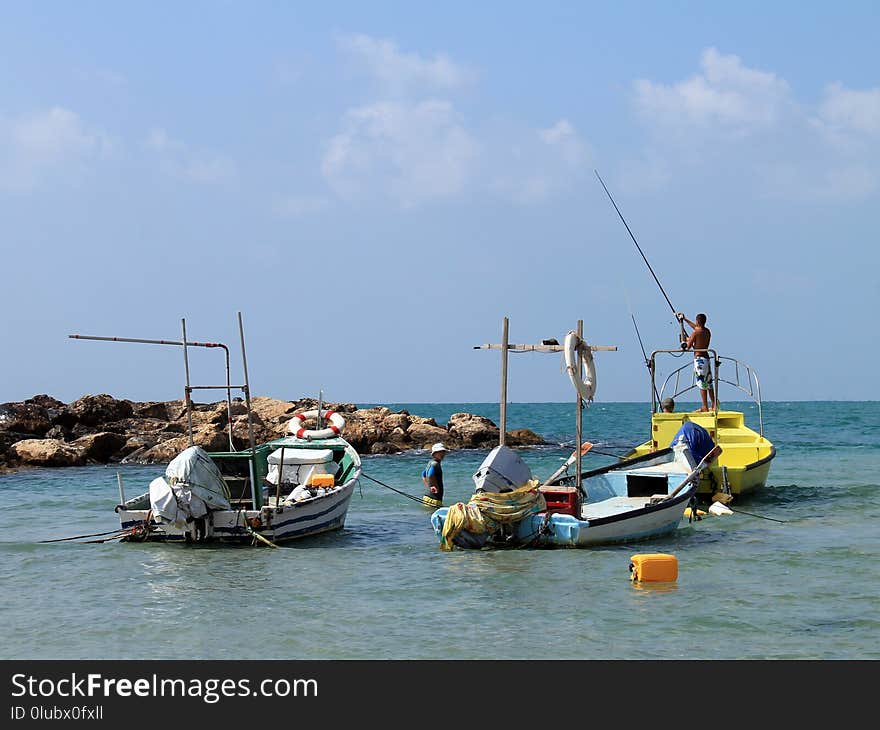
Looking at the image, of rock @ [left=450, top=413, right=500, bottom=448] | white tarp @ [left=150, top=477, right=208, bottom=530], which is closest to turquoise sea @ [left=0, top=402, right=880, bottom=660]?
white tarp @ [left=150, top=477, right=208, bottom=530]

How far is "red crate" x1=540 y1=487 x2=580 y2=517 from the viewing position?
1764cm

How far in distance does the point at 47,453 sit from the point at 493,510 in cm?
2709

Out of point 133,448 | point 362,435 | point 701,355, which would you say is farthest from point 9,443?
A: point 701,355

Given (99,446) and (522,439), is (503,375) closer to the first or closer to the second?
(99,446)

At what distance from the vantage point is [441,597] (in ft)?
45.4

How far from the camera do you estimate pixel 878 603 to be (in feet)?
43.2

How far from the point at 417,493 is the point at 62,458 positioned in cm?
1649

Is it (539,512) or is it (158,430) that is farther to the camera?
(158,430)

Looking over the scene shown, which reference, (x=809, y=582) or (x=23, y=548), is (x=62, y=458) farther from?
(x=809, y=582)

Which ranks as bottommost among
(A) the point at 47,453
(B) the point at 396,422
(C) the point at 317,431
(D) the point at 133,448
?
(D) the point at 133,448

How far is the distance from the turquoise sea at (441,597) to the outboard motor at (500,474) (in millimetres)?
1108

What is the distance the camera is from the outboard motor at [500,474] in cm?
1652
